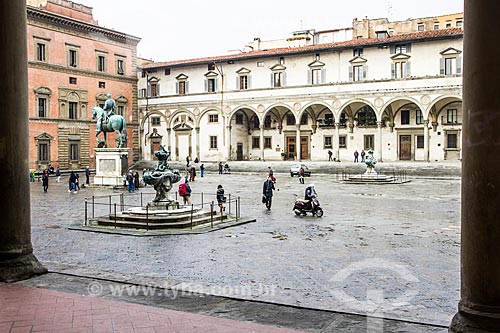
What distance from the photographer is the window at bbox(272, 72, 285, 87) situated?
47.8 meters

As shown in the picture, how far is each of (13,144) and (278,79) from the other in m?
42.5

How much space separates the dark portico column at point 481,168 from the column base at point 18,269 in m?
5.60

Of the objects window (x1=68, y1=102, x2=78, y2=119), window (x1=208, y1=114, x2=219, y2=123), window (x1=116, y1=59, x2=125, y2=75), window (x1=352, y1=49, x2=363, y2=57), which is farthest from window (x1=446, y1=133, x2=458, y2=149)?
window (x1=68, y1=102, x2=78, y2=119)

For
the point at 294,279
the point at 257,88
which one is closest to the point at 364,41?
the point at 257,88

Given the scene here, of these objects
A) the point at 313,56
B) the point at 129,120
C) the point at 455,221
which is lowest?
the point at 455,221

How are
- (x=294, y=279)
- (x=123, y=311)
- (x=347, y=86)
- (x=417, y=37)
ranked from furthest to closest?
(x=347, y=86) < (x=417, y=37) < (x=294, y=279) < (x=123, y=311)

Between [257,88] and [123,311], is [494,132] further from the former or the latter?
[257,88]

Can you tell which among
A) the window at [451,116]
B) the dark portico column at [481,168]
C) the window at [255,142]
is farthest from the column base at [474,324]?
the window at [255,142]

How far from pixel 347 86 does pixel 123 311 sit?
41.3m

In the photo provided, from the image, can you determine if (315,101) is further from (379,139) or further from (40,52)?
(40,52)

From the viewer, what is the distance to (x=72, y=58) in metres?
46.1

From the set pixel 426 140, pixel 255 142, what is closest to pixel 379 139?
pixel 426 140

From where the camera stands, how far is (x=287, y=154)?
5088 cm

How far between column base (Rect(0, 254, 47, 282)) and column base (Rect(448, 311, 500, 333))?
5579mm
